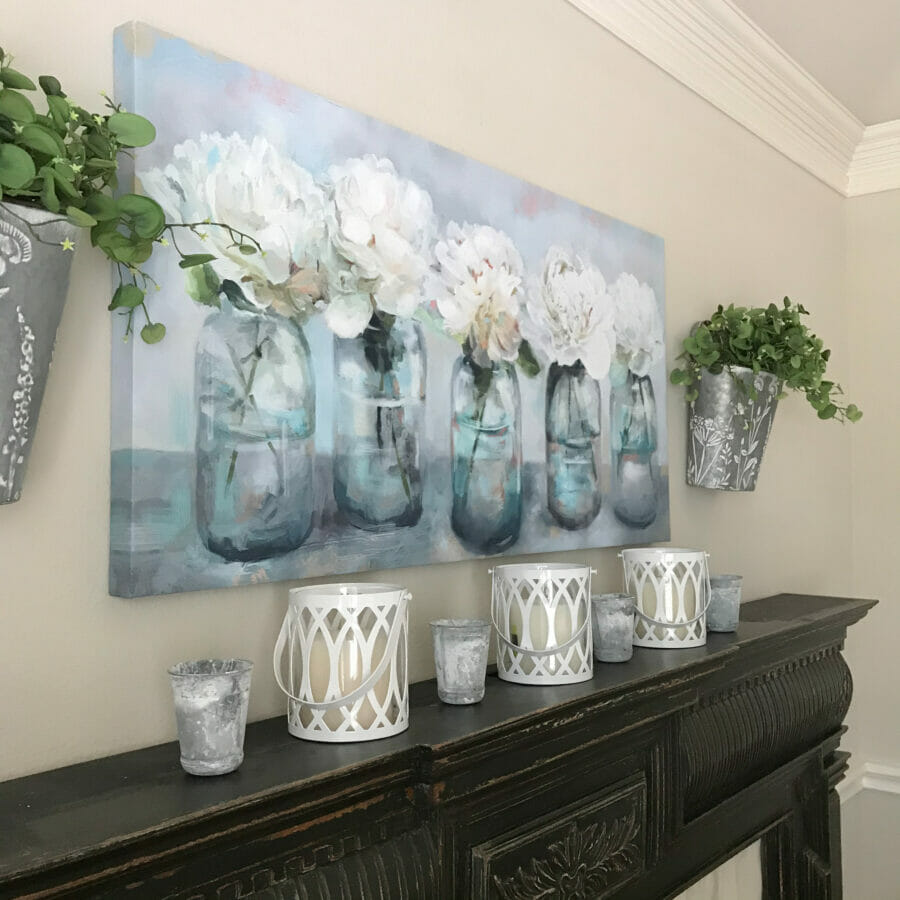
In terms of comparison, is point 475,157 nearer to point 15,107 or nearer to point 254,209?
point 254,209

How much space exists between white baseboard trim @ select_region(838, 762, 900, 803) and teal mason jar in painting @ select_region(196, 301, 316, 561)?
2.46m

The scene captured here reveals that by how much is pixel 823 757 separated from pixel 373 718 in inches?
60.8

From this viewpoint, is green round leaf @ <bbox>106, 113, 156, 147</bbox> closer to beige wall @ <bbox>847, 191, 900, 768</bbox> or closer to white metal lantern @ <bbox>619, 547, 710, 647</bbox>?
white metal lantern @ <bbox>619, 547, 710, 647</bbox>

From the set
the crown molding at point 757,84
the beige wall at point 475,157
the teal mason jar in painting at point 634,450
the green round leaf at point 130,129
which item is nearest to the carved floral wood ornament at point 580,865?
the beige wall at point 475,157

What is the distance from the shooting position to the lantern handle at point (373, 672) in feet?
3.42

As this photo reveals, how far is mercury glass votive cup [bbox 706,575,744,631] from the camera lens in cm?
177

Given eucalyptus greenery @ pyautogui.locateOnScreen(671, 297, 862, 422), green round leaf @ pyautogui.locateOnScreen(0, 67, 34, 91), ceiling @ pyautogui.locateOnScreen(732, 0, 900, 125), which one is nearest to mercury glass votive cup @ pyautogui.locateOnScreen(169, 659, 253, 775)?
green round leaf @ pyautogui.locateOnScreen(0, 67, 34, 91)

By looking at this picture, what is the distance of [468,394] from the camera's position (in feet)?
4.73

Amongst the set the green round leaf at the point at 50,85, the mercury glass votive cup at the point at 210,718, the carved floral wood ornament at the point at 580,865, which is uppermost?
the green round leaf at the point at 50,85

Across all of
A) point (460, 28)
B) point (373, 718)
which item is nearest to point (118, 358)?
point (373, 718)

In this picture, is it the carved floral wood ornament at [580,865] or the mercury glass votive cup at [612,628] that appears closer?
the carved floral wood ornament at [580,865]

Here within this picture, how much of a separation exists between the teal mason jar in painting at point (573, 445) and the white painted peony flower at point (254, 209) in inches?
22.1

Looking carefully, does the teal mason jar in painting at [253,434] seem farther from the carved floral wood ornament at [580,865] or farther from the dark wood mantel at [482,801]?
the carved floral wood ornament at [580,865]

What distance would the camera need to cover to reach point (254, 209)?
1.14 meters
